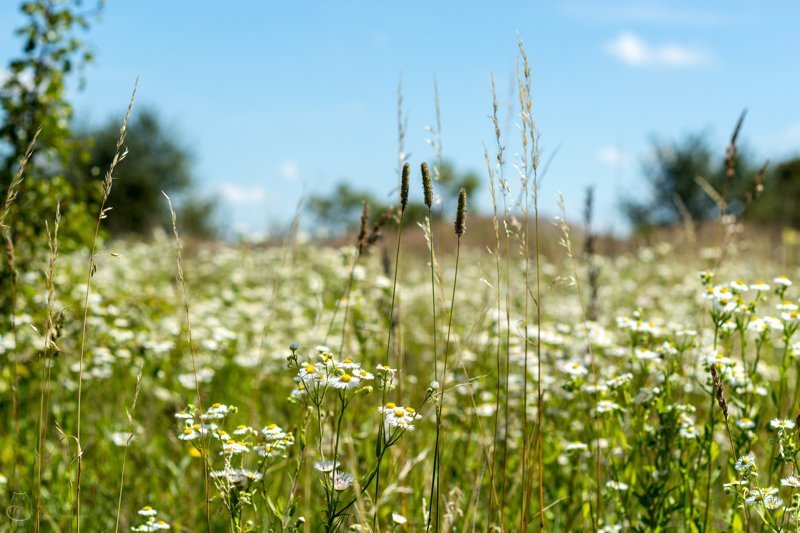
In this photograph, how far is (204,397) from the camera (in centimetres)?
361

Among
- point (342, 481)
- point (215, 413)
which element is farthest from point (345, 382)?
point (215, 413)

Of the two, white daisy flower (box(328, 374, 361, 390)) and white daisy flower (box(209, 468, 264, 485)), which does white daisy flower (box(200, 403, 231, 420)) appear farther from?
white daisy flower (box(328, 374, 361, 390))

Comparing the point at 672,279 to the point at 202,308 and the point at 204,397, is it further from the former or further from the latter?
the point at 204,397

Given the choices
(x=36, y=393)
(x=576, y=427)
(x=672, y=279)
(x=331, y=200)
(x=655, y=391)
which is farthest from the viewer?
(x=331, y=200)

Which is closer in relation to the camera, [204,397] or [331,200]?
[204,397]

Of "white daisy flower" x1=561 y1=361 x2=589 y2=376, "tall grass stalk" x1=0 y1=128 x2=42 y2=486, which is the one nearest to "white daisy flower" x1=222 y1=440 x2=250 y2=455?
"tall grass stalk" x1=0 y1=128 x2=42 y2=486

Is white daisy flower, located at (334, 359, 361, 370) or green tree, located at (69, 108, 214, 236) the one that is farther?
green tree, located at (69, 108, 214, 236)

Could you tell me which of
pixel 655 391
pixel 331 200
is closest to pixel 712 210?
pixel 655 391

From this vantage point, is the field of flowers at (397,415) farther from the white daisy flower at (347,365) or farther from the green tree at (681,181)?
the green tree at (681,181)

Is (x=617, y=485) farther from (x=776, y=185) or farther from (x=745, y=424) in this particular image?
(x=776, y=185)

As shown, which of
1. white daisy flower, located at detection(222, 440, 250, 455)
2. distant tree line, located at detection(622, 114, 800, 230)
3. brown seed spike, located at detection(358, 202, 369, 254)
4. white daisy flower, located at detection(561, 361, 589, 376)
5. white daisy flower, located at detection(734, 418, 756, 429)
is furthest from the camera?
distant tree line, located at detection(622, 114, 800, 230)

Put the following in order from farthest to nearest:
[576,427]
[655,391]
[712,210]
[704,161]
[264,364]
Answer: [704,161] < [712,210] < [264,364] < [576,427] < [655,391]

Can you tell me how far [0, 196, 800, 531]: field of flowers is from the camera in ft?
6.07

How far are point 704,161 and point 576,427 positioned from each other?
2943 centimetres
